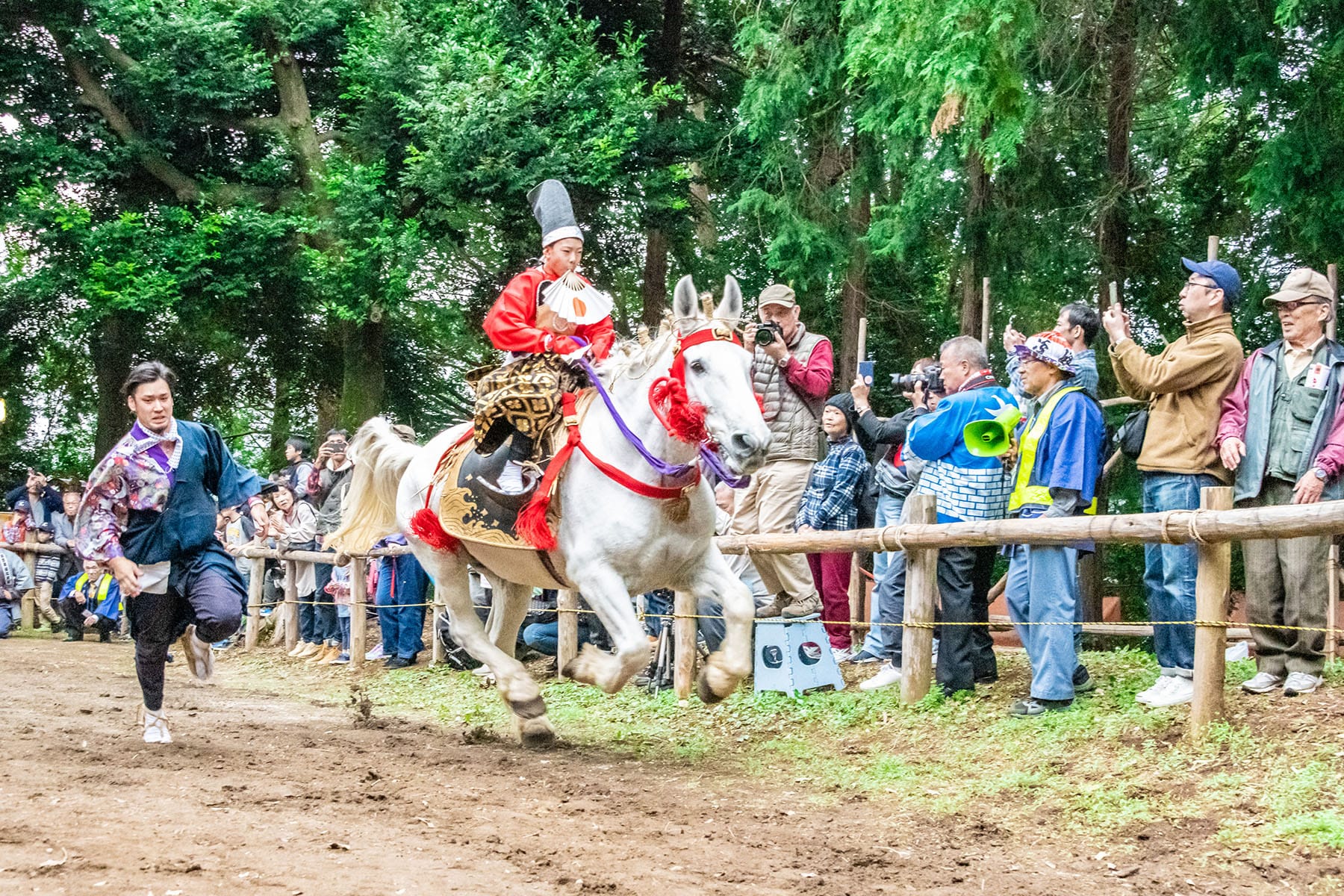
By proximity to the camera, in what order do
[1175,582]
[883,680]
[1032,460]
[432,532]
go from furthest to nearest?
[883,680]
[432,532]
[1032,460]
[1175,582]

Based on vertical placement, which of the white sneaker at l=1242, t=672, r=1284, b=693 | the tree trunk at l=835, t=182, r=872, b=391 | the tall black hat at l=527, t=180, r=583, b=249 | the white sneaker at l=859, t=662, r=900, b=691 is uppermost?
the tree trunk at l=835, t=182, r=872, b=391

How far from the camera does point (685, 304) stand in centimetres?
661

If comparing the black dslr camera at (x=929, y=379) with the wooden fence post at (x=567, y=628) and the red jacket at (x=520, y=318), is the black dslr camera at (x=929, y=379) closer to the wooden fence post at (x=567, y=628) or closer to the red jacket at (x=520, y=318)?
the red jacket at (x=520, y=318)

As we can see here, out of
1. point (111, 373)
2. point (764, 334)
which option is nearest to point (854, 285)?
point (764, 334)

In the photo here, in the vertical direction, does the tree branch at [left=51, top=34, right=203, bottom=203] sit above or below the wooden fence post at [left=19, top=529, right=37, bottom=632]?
above

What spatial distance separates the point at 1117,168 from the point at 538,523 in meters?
8.23

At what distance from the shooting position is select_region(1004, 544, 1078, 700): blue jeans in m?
7.12

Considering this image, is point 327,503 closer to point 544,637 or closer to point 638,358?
point 544,637

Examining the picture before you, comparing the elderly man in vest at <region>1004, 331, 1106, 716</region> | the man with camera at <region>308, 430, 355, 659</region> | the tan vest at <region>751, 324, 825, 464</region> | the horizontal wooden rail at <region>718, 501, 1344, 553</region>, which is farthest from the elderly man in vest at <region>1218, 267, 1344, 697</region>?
the man with camera at <region>308, 430, 355, 659</region>

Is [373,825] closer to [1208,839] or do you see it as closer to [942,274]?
[1208,839]

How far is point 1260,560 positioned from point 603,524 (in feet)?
10.9

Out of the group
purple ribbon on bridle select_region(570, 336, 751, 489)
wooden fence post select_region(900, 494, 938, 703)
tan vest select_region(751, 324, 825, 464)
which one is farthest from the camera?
tan vest select_region(751, 324, 825, 464)

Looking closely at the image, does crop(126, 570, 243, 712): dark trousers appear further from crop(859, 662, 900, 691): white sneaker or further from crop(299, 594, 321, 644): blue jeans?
crop(299, 594, 321, 644): blue jeans

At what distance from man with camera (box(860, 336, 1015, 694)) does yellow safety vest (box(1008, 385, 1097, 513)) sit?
0.31m
